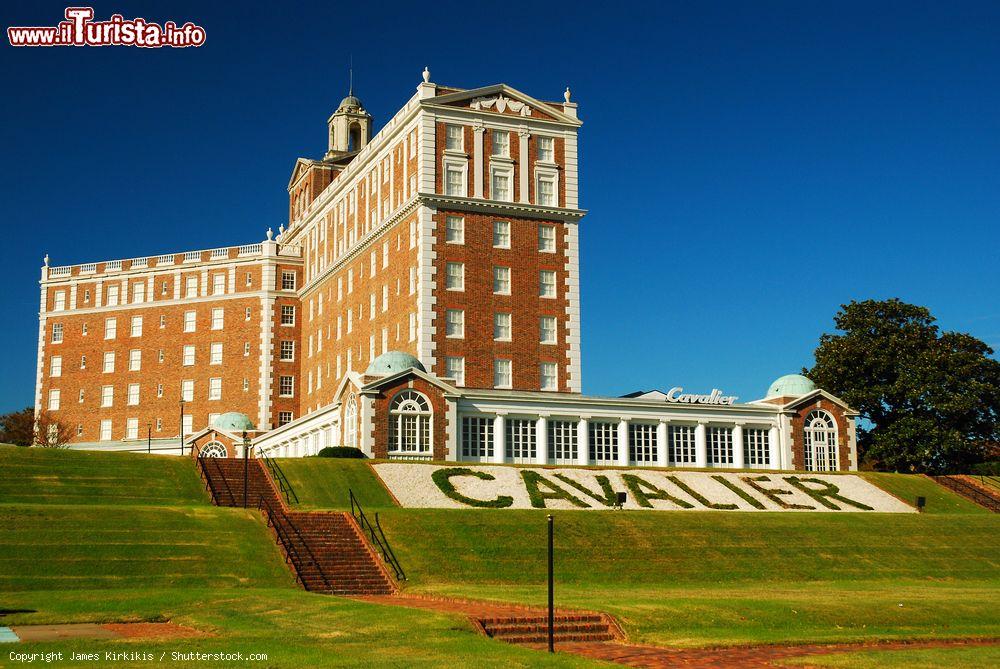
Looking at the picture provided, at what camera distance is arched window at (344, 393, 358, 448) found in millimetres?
60344

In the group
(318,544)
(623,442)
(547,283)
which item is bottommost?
(318,544)

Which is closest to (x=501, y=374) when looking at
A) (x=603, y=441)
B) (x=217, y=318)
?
(x=603, y=441)

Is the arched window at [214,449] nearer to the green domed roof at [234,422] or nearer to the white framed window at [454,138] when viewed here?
the green domed roof at [234,422]

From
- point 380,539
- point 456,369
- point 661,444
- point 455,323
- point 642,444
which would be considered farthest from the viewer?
point 455,323

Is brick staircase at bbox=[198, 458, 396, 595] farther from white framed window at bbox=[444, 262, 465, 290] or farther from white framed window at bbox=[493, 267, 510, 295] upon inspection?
white framed window at bbox=[493, 267, 510, 295]

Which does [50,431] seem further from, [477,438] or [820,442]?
[820,442]

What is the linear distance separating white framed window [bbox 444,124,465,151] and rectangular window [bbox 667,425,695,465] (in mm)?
23038

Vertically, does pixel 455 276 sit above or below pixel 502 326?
above

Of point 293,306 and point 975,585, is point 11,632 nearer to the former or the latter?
point 975,585

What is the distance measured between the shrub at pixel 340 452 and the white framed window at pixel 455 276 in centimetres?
1778

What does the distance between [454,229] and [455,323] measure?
20.6 feet

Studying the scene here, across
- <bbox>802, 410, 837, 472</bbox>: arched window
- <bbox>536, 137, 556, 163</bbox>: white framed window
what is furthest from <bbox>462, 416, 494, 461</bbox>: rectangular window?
<bbox>536, 137, 556, 163</bbox>: white framed window

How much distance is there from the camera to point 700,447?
68438mm

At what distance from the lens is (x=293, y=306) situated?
4026 inches
